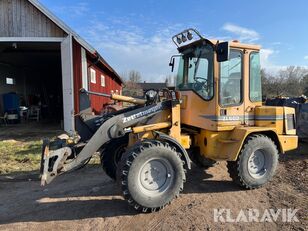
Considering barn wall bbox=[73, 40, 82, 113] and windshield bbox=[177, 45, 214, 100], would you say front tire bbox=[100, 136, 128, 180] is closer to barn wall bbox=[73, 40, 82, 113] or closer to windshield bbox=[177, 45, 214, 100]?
windshield bbox=[177, 45, 214, 100]

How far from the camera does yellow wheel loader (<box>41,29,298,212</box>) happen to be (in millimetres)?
5074

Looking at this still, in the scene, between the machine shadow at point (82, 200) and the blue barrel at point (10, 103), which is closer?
the machine shadow at point (82, 200)

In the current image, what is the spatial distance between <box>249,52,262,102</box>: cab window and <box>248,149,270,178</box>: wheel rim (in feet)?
3.36

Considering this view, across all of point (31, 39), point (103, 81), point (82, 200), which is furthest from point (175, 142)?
point (103, 81)

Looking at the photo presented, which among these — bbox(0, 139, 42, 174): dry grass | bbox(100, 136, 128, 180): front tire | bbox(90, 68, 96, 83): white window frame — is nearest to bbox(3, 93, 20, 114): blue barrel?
bbox(90, 68, 96, 83): white window frame

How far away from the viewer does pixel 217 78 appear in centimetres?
576

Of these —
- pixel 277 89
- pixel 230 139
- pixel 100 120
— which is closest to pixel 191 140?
pixel 230 139

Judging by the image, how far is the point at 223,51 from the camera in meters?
5.25

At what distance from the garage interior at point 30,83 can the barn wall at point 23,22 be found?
1604 millimetres

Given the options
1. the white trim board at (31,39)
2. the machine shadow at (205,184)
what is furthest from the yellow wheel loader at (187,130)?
the white trim board at (31,39)

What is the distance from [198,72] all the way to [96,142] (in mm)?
2285

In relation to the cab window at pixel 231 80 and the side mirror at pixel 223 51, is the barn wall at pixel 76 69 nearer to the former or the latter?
the cab window at pixel 231 80

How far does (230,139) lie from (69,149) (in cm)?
283

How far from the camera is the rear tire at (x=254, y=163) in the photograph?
5.93 metres
